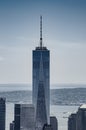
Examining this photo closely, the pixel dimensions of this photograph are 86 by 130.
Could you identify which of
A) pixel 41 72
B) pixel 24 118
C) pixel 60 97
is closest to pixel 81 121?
pixel 24 118

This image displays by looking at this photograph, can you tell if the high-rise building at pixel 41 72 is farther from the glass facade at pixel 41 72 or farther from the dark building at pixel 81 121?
the dark building at pixel 81 121

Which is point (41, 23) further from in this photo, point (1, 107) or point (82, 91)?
point (82, 91)

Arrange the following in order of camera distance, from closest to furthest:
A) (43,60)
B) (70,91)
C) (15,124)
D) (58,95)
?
(15,124)
(43,60)
(58,95)
(70,91)

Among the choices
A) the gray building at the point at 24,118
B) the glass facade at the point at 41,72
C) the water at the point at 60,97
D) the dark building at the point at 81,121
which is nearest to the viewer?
the dark building at the point at 81,121

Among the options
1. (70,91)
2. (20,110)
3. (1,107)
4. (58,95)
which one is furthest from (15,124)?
(70,91)

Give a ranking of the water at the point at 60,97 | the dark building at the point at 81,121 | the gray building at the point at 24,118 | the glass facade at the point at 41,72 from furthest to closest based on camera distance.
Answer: the water at the point at 60,97 → the glass facade at the point at 41,72 → the gray building at the point at 24,118 → the dark building at the point at 81,121

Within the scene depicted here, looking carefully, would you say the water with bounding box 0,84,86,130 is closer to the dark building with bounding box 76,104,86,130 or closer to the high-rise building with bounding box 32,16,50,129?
the high-rise building with bounding box 32,16,50,129

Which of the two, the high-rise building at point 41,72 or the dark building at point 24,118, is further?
the high-rise building at point 41,72

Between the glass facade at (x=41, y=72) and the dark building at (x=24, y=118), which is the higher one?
the glass facade at (x=41, y=72)

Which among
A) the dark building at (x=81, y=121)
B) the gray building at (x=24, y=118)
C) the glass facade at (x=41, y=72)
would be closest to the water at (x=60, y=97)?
the glass facade at (x=41, y=72)
